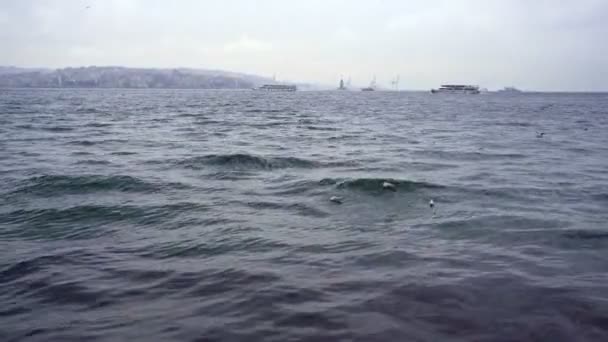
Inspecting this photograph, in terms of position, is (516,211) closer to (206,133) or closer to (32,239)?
(32,239)

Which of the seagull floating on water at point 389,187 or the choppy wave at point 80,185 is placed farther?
the seagull floating on water at point 389,187

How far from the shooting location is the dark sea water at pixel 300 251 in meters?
5.72

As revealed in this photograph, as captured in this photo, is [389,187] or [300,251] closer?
[300,251]

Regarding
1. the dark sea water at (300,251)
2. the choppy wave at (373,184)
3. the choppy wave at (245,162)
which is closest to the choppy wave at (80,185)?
the dark sea water at (300,251)

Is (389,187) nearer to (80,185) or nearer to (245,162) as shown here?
(245,162)

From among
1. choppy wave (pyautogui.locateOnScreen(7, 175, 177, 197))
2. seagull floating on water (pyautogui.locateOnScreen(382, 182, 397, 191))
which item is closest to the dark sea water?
choppy wave (pyautogui.locateOnScreen(7, 175, 177, 197))

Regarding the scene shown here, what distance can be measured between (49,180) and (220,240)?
8.88 m

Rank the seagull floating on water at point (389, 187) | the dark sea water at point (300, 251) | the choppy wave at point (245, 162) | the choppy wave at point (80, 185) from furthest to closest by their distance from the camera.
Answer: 1. the choppy wave at point (245, 162)
2. the seagull floating on water at point (389, 187)
3. the choppy wave at point (80, 185)
4. the dark sea water at point (300, 251)

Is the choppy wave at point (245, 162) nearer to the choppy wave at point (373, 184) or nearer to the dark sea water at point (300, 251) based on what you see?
the dark sea water at point (300, 251)

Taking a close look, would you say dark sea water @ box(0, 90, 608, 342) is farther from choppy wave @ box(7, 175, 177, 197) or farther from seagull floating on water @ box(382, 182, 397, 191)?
seagull floating on water @ box(382, 182, 397, 191)

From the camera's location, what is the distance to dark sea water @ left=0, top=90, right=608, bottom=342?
572cm

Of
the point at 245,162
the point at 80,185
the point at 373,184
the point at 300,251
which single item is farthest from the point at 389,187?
the point at 80,185

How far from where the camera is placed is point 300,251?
27.3 ft

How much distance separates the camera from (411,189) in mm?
13477
